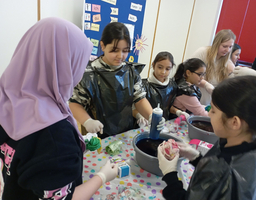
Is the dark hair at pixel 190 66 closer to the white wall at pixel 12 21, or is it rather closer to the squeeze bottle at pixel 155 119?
the squeeze bottle at pixel 155 119

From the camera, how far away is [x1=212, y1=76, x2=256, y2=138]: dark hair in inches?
22.1

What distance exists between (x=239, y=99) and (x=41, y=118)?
58 cm

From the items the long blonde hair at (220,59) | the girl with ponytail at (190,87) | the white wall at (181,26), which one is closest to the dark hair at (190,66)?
the girl with ponytail at (190,87)

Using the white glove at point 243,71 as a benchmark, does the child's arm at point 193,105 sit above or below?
below

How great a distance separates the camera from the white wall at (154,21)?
180cm

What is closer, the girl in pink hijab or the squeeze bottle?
the girl in pink hijab

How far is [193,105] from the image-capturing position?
1.68 metres

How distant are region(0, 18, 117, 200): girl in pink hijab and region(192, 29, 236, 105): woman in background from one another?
177 cm

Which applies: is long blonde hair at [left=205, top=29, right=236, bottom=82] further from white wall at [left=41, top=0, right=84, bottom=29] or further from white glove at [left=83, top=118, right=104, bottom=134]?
white wall at [left=41, top=0, right=84, bottom=29]

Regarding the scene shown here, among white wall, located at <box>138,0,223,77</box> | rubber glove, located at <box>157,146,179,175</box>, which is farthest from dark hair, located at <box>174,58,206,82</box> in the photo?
white wall, located at <box>138,0,223,77</box>

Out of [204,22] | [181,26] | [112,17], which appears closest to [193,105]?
[112,17]

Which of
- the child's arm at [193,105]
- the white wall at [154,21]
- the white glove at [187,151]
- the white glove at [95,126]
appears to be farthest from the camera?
the white wall at [154,21]

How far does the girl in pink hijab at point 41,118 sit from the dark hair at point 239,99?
49cm

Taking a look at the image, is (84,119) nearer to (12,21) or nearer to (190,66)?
(190,66)
